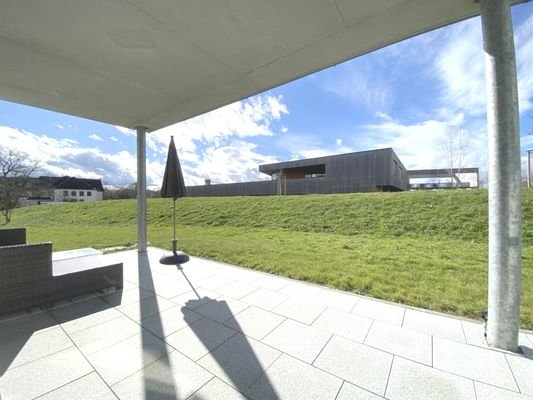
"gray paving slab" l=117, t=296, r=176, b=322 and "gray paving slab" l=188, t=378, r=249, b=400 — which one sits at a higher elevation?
"gray paving slab" l=188, t=378, r=249, b=400

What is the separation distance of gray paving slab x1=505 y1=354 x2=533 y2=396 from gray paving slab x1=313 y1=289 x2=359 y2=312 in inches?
51.7

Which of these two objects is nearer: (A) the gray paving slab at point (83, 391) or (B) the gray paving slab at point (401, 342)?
(A) the gray paving slab at point (83, 391)

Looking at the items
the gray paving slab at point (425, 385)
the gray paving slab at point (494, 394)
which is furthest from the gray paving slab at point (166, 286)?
the gray paving slab at point (494, 394)

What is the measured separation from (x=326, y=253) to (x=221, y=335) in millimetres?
3700

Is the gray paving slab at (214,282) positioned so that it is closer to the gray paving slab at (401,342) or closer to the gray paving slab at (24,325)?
the gray paving slab at (24,325)

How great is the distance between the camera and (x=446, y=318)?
8.09 feet

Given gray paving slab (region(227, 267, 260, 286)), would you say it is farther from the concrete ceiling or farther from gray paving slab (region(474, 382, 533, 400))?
the concrete ceiling

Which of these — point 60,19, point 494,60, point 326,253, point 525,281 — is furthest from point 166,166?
point 525,281

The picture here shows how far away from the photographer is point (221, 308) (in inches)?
107

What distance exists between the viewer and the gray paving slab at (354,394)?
1.47 meters

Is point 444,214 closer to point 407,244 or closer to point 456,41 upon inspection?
point 407,244

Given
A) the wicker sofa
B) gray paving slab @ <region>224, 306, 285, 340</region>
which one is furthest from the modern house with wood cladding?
gray paving slab @ <region>224, 306, 285, 340</region>

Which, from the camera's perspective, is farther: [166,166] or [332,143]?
[332,143]

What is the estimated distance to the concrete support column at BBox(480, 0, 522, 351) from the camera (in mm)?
1759
